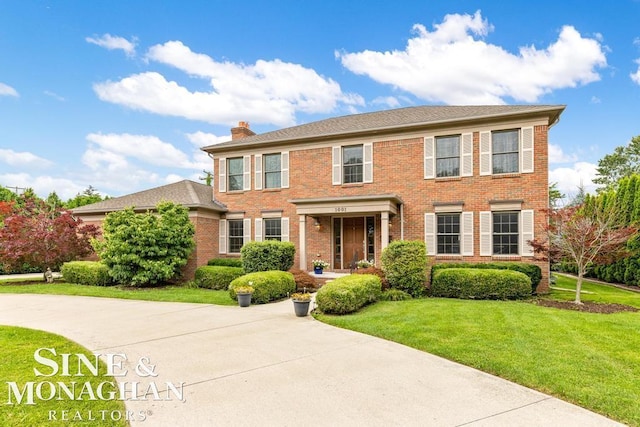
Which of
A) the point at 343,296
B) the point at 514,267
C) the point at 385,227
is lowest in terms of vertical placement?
the point at 343,296

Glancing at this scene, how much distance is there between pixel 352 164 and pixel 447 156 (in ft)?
12.3

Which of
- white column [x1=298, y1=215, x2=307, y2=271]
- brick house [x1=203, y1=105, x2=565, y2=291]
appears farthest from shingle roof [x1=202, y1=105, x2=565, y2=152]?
white column [x1=298, y1=215, x2=307, y2=271]

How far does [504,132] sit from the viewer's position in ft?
42.3

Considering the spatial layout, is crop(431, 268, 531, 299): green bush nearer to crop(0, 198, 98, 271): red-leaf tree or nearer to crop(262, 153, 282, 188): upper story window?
crop(262, 153, 282, 188): upper story window

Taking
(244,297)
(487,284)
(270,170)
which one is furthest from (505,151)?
(244,297)

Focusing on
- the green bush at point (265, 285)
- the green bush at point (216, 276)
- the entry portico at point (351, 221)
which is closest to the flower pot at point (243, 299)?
the green bush at point (265, 285)

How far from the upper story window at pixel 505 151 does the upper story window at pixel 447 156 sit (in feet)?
4.01

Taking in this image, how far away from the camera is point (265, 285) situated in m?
10.8

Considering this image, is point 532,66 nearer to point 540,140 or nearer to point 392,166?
point 540,140

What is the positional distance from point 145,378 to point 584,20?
17.5 meters

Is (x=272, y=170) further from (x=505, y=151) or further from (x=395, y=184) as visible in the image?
(x=505, y=151)

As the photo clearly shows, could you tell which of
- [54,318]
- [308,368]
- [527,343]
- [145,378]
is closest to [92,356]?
[145,378]

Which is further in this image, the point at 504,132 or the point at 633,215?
the point at 633,215

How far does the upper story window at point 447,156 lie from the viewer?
1350 centimetres
